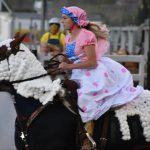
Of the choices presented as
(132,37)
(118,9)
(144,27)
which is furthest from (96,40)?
(118,9)

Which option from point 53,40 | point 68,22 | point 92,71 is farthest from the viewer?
point 53,40

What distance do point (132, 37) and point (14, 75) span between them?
14177mm

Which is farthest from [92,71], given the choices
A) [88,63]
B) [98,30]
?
[98,30]

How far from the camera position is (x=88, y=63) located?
6.99 metres

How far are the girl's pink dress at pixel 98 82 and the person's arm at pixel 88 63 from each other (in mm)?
55

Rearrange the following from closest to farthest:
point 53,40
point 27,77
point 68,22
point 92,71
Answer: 1. point 27,77
2. point 92,71
3. point 68,22
4. point 53,40

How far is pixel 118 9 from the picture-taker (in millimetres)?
59688

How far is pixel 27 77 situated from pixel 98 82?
71cm

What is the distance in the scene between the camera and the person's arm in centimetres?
696

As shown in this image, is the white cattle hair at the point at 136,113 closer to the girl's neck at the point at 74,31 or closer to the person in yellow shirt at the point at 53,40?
the girl's neck at the point at 74,31

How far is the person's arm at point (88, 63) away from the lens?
22.8 ft

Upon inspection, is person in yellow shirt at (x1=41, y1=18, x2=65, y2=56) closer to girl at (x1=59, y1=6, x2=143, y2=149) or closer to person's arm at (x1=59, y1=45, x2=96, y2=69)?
girl at (x1=59, y1=6, x2=143, y2=149)

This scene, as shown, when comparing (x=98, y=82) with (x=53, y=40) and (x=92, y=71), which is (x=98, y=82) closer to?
(x=92, y=71)

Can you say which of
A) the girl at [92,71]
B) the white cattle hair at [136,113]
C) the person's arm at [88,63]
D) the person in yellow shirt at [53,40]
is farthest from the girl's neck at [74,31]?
the person in yellow shirt at [53,40]
